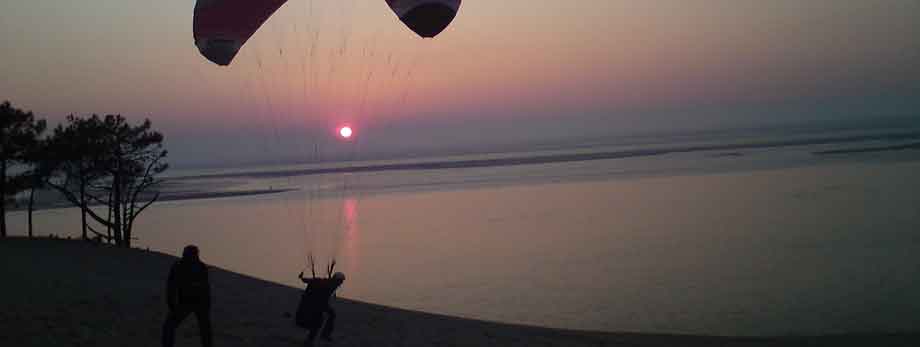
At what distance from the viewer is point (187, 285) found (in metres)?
6.91

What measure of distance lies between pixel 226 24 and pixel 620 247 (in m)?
13.4

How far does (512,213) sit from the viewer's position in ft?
89.8

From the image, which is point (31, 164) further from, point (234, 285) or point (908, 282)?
point (908, 282)

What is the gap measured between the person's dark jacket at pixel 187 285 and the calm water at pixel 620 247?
21.4 feet

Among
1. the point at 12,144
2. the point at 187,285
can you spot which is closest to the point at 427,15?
the point at 187,285

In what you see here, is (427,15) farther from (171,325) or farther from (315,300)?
(171,325)

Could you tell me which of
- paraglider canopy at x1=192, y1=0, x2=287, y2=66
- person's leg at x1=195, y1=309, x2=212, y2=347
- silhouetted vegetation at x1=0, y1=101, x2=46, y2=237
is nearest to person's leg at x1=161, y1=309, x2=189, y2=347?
person's leg at x1=195, y1=309, x2=212, y2=347

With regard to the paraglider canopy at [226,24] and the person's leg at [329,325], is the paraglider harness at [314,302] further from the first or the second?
→ the paraglider canopy at [226,24]

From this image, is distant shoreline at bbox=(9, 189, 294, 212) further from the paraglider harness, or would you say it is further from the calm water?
the paraglider harness

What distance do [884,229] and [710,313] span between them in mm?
9836

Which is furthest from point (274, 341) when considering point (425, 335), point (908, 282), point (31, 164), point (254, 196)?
point (254, 196)

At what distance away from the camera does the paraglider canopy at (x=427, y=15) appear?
21.9 feet

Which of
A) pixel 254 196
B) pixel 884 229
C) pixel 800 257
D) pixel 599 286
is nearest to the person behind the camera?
pixel 599 286

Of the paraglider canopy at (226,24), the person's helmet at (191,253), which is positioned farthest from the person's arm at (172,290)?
the paraglider canopy at (226,24)
